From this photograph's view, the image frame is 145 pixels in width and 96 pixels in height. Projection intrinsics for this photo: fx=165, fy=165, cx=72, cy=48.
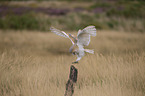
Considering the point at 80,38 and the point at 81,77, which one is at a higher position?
the point at 80,38

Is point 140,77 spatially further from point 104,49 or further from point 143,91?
point 104,49

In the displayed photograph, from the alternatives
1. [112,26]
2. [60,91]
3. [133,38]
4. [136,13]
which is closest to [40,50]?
[133,38]

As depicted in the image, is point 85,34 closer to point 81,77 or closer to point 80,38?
point 80,38

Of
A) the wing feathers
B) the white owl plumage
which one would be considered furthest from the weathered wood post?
the wing feathers

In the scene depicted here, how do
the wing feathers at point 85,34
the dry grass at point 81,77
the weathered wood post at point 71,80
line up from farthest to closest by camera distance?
1. the dry grass at point 81,77
2. the weathered wood post at point 71,80
3. the wing feathers at point 85,34

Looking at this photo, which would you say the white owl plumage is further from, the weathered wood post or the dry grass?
the dry grass

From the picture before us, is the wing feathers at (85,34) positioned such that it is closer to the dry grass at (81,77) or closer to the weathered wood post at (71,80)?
the weathered wood post at (71,80)

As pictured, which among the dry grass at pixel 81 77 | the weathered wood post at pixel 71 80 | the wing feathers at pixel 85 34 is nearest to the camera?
the wing feathers at pixel 85 34

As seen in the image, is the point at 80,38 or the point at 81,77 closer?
the point at 80,38

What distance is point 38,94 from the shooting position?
5.94ft

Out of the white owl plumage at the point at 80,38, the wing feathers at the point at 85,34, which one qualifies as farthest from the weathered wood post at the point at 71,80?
the wing feathers at the point at 85,34

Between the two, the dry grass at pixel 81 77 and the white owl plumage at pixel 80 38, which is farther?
the dry grass at pixel 81 77

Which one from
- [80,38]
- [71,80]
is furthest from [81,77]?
[80,38]

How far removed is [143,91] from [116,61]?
0.68m
